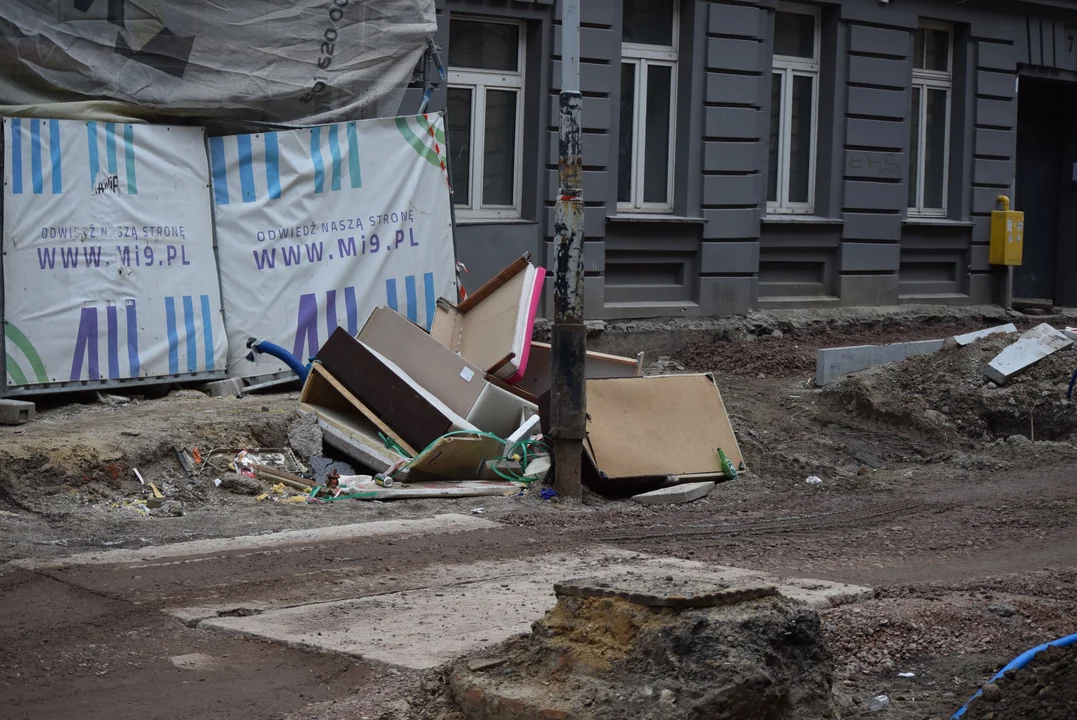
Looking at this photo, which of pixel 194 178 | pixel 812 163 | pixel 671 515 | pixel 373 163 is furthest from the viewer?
pixel 812 163

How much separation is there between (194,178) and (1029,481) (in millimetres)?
6669

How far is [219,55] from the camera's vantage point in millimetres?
10633

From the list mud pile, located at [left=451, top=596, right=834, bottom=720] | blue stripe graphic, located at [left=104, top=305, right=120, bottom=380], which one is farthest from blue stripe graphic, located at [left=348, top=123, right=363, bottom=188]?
mud pile, located at [left=451, top=596, right=834, bottom=720]

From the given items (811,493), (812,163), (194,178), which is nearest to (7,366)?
(194,178)

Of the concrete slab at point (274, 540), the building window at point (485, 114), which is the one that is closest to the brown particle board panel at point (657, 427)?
the concrete slab at point (274, 540)

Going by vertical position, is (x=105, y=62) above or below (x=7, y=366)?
above

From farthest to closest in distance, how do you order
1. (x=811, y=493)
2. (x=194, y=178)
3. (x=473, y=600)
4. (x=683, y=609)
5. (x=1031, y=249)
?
(x=1031, y=249)
(x=194, y=178)
(x=811, y=493)
(x=473, y=600)
(x=683, y=609)

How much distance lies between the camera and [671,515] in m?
7.89

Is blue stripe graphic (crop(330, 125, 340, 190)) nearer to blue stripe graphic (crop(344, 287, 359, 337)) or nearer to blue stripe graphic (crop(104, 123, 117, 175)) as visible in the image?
blue stripe graphic (crop(344, 287, 359, 337))

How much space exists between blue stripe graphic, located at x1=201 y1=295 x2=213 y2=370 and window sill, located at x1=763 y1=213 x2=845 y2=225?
7476mm

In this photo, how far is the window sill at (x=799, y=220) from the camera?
1565cm

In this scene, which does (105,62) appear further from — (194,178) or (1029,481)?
(1029,481)

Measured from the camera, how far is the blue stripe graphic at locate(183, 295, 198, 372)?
10270mm

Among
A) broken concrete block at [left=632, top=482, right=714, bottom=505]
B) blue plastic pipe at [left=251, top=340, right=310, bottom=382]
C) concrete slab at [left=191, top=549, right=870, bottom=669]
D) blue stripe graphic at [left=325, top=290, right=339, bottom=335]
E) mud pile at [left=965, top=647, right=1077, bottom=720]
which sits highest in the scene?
blue stripe graphic at [left=325, top=290, right=339, bottom=335]
